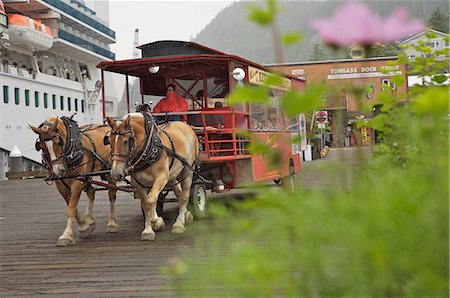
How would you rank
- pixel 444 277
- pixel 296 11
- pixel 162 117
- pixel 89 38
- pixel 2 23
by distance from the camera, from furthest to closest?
pixel 89 38, pixel 2 23, pixel 162 117, pixel 296 11, pixel 444 277

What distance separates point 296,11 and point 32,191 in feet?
60.2

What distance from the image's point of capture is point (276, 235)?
4.67ft

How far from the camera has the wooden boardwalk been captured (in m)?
5.34

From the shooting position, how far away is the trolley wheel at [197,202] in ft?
31.5

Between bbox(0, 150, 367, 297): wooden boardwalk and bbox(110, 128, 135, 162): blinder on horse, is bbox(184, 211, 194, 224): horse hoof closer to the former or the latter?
bbox(0, 150, 367, 297): wooden boardwalk

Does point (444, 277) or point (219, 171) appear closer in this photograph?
point (444, 277)

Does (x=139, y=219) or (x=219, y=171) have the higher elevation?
(x=219, y=171)

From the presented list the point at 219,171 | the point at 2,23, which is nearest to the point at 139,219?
the point at 219,171

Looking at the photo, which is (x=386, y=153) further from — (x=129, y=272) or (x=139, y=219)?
(x=139, y=219)

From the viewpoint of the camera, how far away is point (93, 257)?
23.4 ft

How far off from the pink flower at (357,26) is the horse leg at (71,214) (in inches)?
285

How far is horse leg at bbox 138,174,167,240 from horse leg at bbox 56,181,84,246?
0.77 m

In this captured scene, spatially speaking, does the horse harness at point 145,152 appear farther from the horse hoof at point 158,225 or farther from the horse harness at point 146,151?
the horse hoof at point 158,225

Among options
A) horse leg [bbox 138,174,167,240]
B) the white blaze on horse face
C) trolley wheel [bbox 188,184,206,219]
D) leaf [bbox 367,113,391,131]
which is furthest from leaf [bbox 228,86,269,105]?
trolley wheel [bbox 188,184,206,219]
